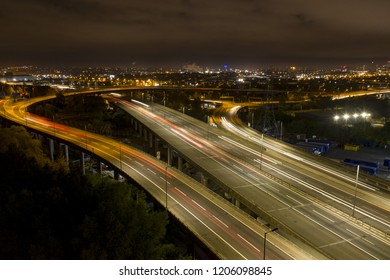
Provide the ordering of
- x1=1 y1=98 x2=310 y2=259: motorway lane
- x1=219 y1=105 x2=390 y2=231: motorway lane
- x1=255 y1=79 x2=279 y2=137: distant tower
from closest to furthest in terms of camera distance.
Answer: x1=1 y1=98 x2=310 y2=259: motorway lane, x1=219 y1=105 x2=390 y2=231: motorway lane, x1=255 y1=79 x2=279 y2=137: distant tower

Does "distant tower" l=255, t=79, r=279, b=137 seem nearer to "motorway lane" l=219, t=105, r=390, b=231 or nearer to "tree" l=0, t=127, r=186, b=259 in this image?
"motorway lane" l=219, t=105, r=390, b=231

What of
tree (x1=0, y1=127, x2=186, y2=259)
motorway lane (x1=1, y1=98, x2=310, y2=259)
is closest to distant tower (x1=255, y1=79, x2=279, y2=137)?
motorway lane (x1=1, y1=98, x2=310, y2=259)

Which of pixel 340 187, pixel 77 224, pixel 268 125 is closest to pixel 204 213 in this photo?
pixel 77 224

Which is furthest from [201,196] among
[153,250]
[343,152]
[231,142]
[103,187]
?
[343,152]

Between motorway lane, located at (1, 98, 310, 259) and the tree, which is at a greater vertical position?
the tree

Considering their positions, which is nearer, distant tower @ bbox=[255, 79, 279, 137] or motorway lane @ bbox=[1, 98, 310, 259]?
motorway lane @ bbox=[1, 98, 310, 259]

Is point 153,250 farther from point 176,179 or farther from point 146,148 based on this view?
point 146,148

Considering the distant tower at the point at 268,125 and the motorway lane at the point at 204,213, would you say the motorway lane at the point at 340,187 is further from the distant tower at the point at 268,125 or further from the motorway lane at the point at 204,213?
the distant tower at the point at 268,125

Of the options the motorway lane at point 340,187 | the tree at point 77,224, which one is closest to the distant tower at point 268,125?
the motorway lane at point 340,187

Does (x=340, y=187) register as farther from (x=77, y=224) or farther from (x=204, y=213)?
(x=77, y=224)
